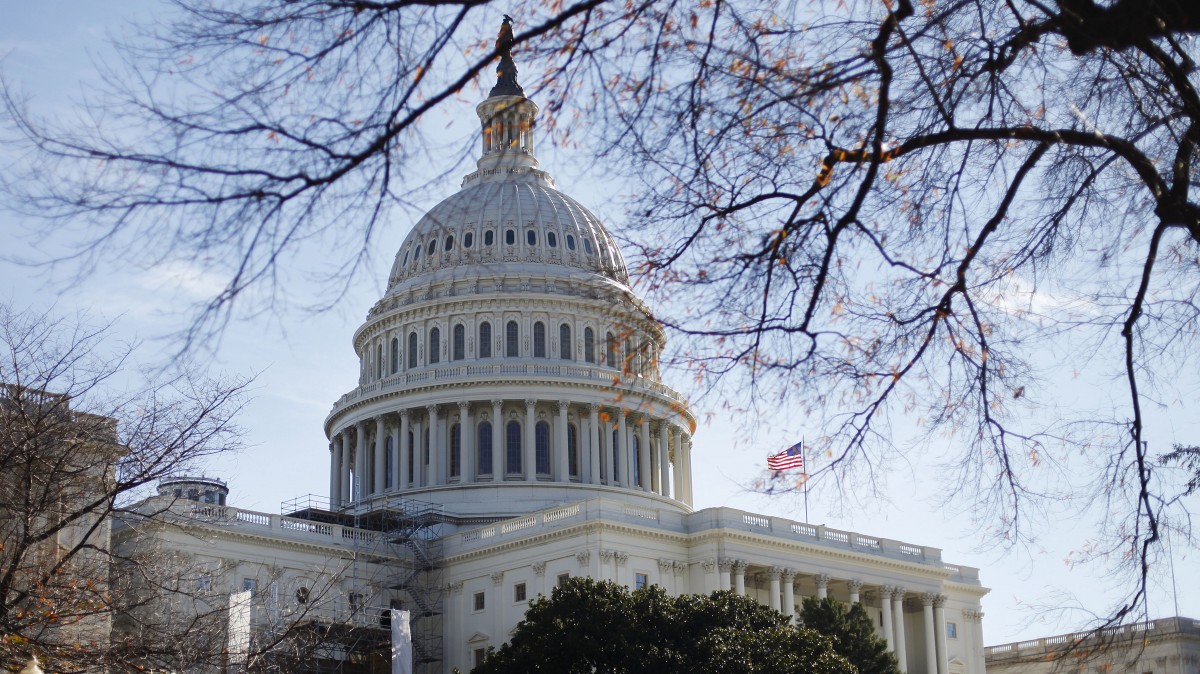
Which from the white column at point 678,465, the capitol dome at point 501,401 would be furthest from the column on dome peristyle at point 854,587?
the white column at point 678,465

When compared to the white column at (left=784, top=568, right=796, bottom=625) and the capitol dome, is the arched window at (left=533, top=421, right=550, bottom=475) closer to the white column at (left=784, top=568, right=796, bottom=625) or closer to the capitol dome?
the capitol dome

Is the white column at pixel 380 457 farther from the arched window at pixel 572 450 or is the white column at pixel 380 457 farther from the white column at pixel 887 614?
the white column at pixel 887 614

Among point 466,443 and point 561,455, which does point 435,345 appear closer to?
point 466,443

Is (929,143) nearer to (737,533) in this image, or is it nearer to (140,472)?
(140,472)

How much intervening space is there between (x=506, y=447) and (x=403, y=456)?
8.25 meters

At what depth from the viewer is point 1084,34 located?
11664mm

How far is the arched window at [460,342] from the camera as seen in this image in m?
122

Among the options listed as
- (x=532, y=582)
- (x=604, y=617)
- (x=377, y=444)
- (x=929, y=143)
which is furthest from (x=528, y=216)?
(x=929, y=143)

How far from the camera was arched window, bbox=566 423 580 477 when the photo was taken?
11743 cm

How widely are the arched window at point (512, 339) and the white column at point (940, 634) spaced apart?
117 ft

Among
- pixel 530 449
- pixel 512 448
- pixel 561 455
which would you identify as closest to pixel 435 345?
pixel 512 448

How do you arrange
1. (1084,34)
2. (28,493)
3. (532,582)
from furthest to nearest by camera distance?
(532,582)
(28,493)
(1084,34)

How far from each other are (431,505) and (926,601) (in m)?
34.7

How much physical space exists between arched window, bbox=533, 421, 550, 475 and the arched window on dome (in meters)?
3.45
